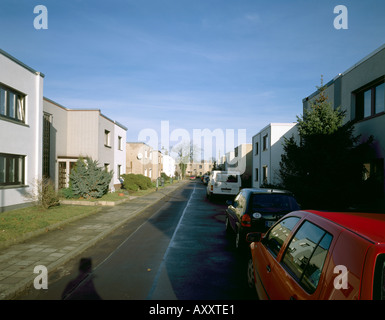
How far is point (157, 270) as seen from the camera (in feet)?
18.4

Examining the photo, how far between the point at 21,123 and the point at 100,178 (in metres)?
5.55

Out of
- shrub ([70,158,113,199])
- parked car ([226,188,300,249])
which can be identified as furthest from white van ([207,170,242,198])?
parked car ([226,188,300,249])

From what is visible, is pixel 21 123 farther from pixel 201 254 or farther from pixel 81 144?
pixel 201 254

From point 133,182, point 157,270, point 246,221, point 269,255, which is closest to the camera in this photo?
point 269,255

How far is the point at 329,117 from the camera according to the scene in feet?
38.2

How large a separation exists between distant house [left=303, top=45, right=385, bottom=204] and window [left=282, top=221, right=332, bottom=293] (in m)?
9.23

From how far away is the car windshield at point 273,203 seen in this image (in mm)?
6726

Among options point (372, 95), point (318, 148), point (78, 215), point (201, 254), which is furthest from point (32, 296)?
point (372, 95)

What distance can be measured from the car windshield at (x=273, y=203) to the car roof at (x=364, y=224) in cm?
399

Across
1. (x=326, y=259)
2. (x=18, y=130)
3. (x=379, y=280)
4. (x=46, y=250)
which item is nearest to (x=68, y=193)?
(x=18, y=130)

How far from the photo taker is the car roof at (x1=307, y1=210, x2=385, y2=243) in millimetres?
1966

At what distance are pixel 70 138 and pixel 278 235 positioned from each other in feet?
63.3
